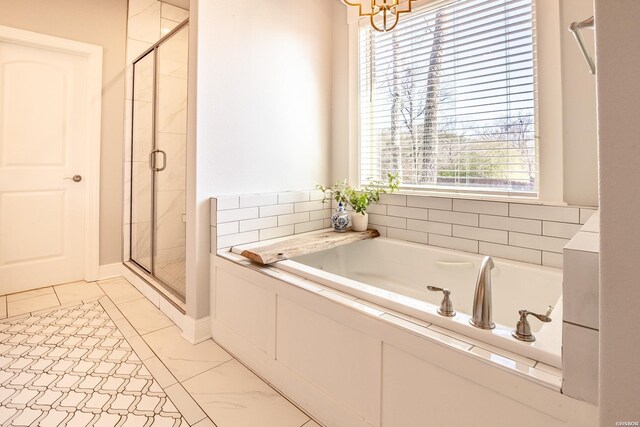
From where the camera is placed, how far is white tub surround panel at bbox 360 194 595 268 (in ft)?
5.36

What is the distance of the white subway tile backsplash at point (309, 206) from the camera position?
2.36 metres

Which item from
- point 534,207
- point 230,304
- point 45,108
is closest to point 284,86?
point 230,304

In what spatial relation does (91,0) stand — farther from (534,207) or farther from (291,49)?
(534,207)

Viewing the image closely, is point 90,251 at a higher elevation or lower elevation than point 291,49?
lower

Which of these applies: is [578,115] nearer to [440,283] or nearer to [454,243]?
[454,243]

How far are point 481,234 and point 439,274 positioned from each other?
0.33 m

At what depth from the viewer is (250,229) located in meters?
2.10

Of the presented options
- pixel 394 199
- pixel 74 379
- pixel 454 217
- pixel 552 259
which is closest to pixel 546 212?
pixel 552 259

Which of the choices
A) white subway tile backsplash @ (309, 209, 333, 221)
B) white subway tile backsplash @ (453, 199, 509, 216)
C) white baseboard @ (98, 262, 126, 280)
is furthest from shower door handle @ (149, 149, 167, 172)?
white subway tile backsplash @ (453, 199, 509, 216)

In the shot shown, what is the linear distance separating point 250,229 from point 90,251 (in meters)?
1.96

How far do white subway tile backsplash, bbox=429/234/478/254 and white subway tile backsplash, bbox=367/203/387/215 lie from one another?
15.0 inches

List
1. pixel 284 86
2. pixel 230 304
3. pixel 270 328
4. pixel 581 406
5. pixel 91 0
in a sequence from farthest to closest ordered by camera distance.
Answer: pixel 91 0 → pixel 284 86 → pixel 230 304 → pixel 270 328 → pixel 581 406

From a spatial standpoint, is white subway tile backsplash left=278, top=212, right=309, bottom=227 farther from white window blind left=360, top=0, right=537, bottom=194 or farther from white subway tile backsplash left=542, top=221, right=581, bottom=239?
white subway tile backsplash left=542, top=221, right=581, bottom=239

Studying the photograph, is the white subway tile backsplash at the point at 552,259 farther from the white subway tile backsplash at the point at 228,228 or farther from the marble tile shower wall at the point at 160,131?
the marble tile shower wall at the point at 160,131
